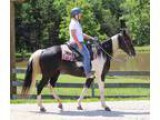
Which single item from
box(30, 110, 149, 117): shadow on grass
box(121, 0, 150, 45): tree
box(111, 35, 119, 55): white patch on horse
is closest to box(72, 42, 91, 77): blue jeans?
box(111, 35, 119, 55): white patch on horse

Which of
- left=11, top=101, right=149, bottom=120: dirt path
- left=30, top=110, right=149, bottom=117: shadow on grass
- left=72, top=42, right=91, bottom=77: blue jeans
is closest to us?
left=11, top=101, right=149, bottom=120: dirt path

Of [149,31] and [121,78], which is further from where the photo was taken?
[121,78]

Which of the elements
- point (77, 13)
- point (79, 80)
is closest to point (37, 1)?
point (77, 13)

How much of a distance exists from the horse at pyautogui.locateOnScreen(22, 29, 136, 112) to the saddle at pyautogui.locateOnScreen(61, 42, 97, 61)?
0.04m

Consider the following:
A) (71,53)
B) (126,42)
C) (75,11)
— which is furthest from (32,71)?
(126,42)

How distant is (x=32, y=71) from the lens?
295 inches

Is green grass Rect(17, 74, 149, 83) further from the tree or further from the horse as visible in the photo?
the tree

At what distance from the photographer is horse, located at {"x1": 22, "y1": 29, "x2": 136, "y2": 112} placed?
7.44 m

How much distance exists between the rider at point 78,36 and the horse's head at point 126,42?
0.36 m

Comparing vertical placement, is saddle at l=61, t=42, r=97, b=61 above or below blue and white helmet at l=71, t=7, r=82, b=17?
below
